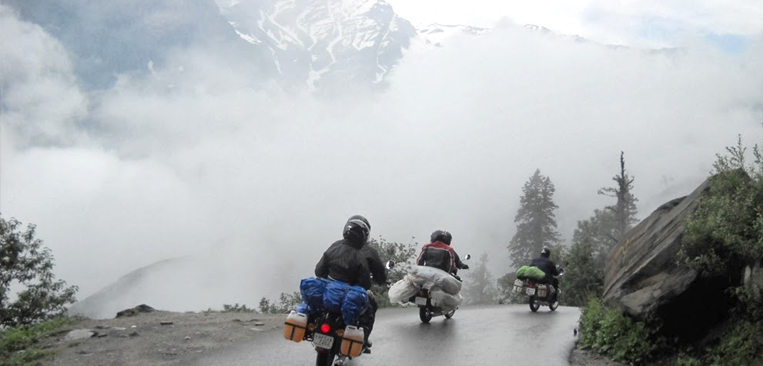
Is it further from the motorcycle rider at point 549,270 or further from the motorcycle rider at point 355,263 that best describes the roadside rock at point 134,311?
the motorcycle rider at point 549,270

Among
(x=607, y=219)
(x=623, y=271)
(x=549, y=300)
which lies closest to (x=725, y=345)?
(x=623, y=271)

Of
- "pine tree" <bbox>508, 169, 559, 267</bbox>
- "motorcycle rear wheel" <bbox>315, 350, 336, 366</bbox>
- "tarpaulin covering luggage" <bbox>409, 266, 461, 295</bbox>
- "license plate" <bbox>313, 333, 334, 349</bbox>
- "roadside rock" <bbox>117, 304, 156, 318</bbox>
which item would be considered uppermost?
"pine tree" <bbox>508, 169, 559, 267</bbox>

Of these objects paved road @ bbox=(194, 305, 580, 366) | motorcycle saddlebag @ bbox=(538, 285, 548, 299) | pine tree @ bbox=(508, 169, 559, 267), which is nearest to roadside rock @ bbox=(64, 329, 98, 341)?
paved road @ bbox=(194, 305, 580, 366)

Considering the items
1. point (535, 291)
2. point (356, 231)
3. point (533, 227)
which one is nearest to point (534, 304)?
point (535, 291)

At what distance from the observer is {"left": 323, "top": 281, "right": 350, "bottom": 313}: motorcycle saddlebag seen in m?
7.38

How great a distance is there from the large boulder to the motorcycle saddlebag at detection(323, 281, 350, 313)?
12.6ft

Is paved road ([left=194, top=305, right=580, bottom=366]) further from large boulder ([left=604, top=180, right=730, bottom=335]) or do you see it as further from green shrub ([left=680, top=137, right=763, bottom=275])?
green shrub ([left=680, top=137, right=763, bottom=275])

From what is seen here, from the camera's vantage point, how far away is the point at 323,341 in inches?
287

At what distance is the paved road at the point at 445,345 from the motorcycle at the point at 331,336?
1273mm

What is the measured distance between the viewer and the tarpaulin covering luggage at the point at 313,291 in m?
7.50

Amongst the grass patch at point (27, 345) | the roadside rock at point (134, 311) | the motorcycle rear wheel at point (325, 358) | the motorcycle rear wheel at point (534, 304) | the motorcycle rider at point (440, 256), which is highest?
the motorcycle rider at point (440, 256)

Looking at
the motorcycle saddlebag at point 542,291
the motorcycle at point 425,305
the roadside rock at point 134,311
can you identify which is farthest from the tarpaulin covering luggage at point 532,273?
the roadside rock at point 134,311

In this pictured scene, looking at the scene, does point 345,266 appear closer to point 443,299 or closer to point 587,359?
point 587,359

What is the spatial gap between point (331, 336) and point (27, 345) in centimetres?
555
